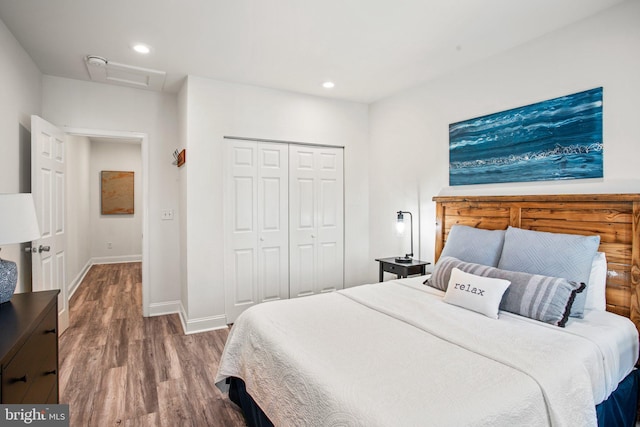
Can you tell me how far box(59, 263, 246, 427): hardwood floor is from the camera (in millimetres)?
2148

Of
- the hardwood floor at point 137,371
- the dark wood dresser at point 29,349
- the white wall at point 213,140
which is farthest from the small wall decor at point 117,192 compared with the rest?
the dark wood dresser at point 29,349

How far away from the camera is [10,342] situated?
1276 millimetres

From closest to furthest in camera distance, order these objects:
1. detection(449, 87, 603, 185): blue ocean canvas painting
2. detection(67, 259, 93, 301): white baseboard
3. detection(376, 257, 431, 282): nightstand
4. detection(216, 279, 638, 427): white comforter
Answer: detection(216, 279, 638, 427): white comforter, detection(449, 87, 603, 185): blue ocean canvas painting, detection(376, 257, 431, 282): nightstand, detection(67, 259, 93, 301): white baseboard

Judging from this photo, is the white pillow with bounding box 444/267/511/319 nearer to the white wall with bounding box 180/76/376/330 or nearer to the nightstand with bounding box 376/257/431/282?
the nightstand with bounding box 376/257/431/282

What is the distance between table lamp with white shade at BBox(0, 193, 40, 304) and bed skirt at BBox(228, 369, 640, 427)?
1314mm

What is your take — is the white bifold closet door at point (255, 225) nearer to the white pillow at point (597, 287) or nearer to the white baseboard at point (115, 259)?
the white pillow at point (597, 287)

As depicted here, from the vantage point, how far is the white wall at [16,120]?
254cm

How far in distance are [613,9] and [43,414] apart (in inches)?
153

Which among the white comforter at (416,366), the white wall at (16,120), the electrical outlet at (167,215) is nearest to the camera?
the white comforter at (416,366)

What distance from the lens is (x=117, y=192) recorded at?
281 inches

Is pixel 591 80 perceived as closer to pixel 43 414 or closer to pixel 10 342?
pixel 10 342

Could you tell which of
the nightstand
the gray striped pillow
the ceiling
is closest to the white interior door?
the ceiling

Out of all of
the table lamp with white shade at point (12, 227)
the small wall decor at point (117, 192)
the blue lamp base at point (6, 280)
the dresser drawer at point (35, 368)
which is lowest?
the dresser drawer at point (35, 368)

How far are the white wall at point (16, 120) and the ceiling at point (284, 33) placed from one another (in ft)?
0.49
